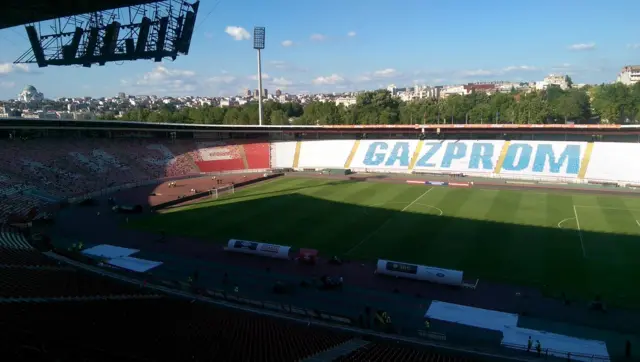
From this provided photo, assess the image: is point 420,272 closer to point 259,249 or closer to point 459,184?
point 259,249

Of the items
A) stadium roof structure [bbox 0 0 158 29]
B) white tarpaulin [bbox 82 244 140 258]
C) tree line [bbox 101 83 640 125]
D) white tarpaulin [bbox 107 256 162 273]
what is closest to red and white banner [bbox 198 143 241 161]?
tree line [bbox 101 83 640 125]

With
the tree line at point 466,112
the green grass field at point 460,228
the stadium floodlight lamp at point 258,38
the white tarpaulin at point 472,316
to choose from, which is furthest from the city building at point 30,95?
the white tarpaulin at point 472,316

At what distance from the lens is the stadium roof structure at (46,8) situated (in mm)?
11758

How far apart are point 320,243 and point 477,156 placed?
3475 cm

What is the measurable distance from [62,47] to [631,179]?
51.6 meters

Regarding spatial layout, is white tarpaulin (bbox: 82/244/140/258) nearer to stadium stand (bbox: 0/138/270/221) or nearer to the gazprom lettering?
stadium stand (bbox: 0/138/270/221)

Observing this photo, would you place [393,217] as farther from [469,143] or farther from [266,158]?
[266,158]

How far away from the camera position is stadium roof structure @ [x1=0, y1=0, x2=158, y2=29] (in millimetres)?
11758

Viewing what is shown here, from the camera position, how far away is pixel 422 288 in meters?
21.4

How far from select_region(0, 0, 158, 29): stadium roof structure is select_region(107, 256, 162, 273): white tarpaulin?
44.1 ft

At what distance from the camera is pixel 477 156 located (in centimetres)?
5562

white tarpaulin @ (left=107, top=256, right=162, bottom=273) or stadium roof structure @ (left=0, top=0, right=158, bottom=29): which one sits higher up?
stadium roof structure @ (left=0, top=0, right=158, bottom=29)

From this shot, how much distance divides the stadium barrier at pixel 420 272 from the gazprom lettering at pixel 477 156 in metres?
35.2

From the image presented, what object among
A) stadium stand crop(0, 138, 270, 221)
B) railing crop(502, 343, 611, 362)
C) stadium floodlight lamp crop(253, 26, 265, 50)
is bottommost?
railing crop(502, 343, 611, 362)
